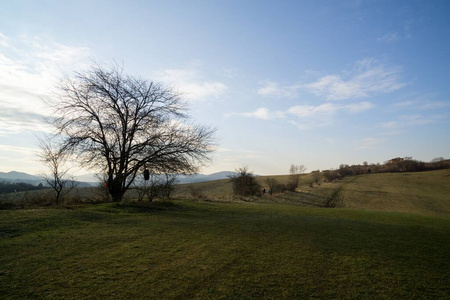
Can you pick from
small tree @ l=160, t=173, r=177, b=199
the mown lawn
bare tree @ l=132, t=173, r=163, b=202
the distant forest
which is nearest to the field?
the mown lawn

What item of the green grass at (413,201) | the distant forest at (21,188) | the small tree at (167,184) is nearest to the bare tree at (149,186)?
the small tree at (167,184)

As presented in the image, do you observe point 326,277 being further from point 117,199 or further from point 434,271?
point 117,199

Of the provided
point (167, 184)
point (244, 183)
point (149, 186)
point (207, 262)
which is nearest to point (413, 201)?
point (244, 183)

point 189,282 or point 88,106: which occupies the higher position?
point 88,106

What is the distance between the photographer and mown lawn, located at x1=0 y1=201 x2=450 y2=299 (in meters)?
3.52

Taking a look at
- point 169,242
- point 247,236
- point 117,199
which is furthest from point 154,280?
point 117,199

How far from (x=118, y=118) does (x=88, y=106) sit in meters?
1.72

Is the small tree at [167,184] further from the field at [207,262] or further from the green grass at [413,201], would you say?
the green grass at [413,201]

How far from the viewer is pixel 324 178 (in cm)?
7600

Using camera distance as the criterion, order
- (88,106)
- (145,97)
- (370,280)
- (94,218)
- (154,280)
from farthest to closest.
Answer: (145,97) → (88,106) → (94,218) → (370,280) → (154,280)

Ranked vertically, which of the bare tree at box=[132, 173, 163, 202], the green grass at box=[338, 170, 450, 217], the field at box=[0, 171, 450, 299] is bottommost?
the green grass at box=[338, 170, 450, 217]

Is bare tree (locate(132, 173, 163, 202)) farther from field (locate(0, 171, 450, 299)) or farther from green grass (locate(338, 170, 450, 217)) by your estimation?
green grass (locate(338, 170, 450, 217))

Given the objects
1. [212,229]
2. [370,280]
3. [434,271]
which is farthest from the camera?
[212,229]

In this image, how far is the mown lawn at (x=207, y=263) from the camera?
352 centimetres
